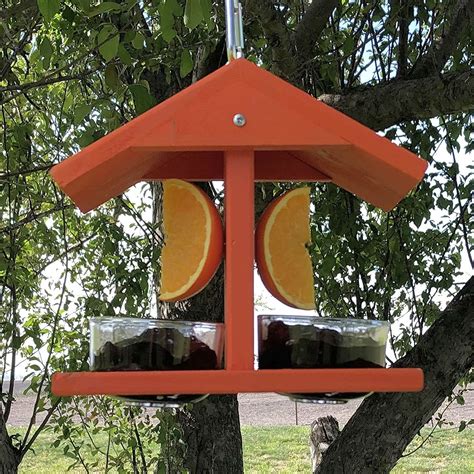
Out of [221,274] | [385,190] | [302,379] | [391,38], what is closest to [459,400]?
[221,274]

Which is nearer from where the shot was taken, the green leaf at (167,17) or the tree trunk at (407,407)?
the green leaf at (167,17)

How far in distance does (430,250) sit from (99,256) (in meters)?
1.09

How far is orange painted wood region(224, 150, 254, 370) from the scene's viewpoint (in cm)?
107

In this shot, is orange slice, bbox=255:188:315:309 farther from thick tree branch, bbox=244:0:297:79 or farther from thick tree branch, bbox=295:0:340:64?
thick tree branch, bbox=295:0:340:64

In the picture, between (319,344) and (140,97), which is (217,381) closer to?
(319,344)

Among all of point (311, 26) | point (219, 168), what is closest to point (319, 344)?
point (219, 168)

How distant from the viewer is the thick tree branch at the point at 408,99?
1901mm

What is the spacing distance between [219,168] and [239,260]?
12.7 inches

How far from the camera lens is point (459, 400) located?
2.54m

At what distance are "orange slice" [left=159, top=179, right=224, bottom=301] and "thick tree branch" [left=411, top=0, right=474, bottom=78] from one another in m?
1.07

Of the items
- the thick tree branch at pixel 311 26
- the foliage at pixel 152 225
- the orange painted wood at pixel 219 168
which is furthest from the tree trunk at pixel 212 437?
the orange painted wood at pixel 219 168

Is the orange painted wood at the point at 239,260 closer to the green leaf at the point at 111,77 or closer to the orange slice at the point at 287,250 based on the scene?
the orange slice at the point at 287,250

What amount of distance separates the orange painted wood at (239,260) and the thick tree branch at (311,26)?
1.07m

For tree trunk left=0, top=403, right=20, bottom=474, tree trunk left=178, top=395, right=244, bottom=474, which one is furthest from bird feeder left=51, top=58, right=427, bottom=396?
tree trunk left=178, top=395, right=244, bottom=474
